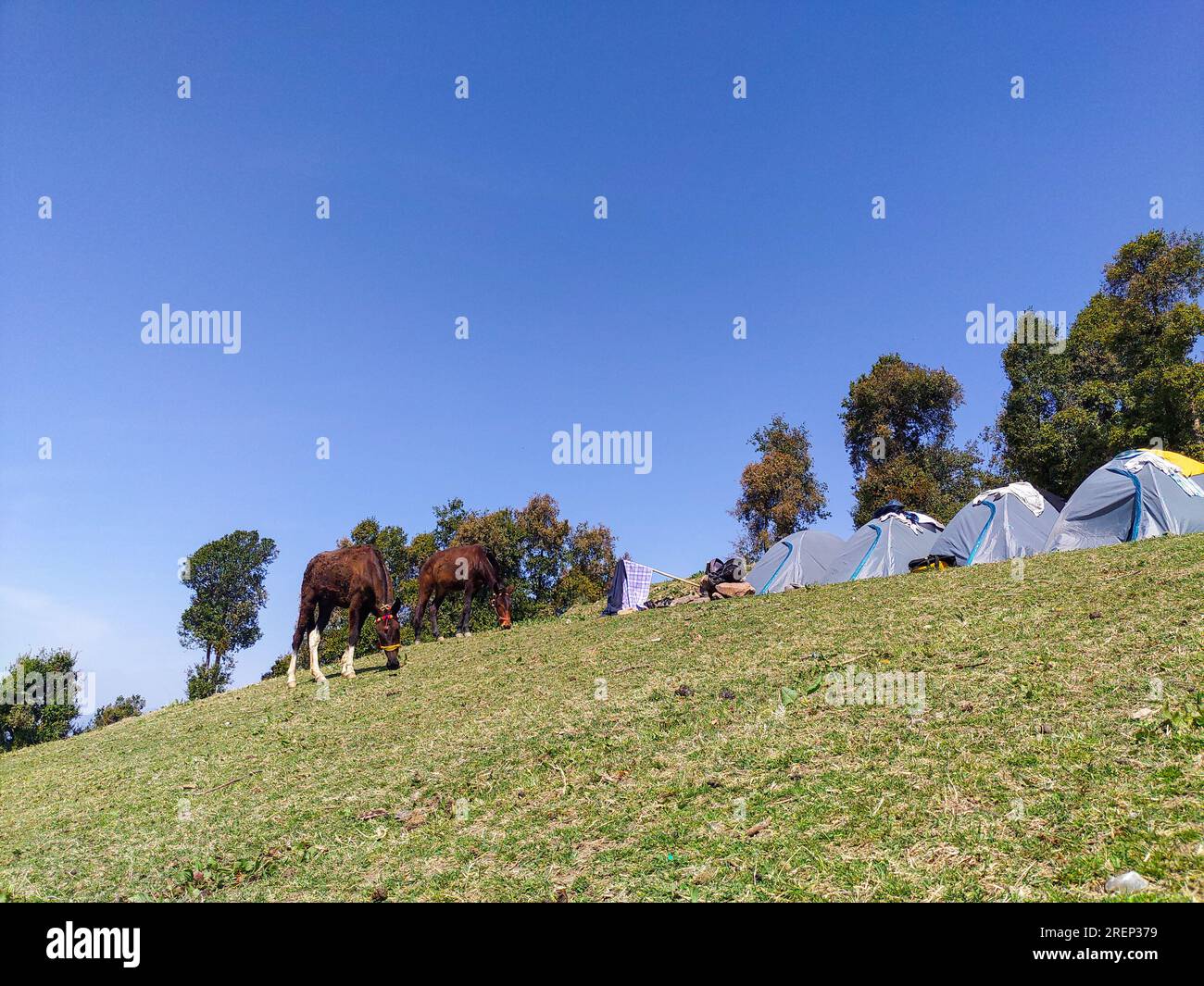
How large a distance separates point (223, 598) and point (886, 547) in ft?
193

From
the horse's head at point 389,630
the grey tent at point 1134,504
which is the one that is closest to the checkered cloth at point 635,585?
the horse's head at point 389,630

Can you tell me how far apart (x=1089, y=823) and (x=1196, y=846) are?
579 mm

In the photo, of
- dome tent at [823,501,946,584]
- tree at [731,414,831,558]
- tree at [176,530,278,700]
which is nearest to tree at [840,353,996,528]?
tree at [731,414,831,558]

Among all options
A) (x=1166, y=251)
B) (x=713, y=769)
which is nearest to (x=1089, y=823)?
(x=713, y=769)

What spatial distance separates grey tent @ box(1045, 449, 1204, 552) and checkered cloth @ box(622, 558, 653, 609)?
13.1 meters

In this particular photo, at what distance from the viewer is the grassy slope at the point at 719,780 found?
488 cm

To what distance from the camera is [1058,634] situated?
31.4 feet

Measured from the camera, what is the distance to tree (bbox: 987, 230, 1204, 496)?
119 feet

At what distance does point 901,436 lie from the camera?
55.3 metres

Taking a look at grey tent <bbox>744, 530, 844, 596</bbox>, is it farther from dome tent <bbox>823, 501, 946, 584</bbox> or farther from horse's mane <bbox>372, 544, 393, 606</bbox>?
horse's mane <bbox>372, 544, 393, 606</bbox>

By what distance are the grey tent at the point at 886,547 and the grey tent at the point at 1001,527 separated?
2.84 ft

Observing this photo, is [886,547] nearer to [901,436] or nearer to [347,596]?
[347,596]

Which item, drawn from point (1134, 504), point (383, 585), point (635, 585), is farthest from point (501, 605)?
point (1134, 504)
